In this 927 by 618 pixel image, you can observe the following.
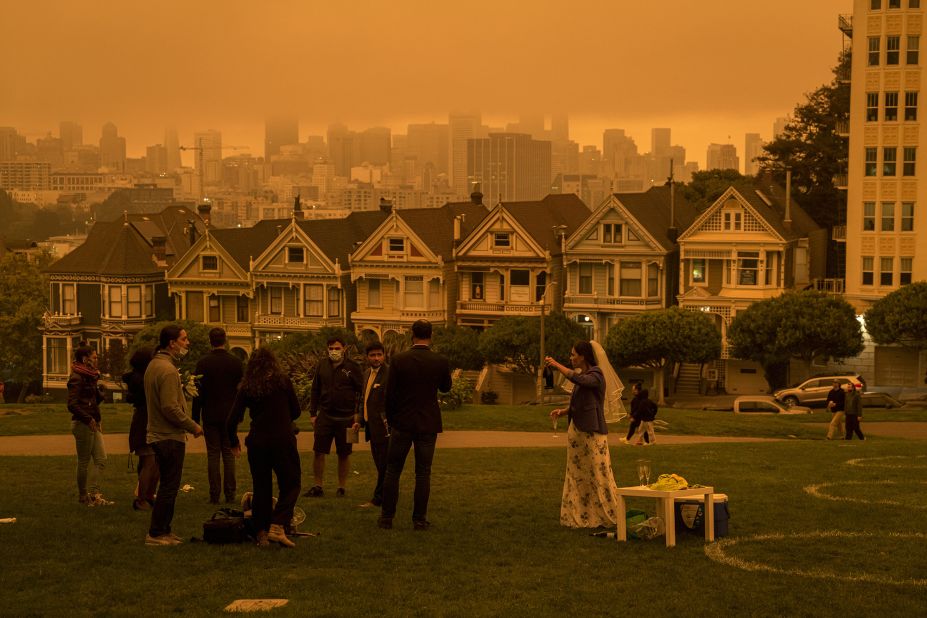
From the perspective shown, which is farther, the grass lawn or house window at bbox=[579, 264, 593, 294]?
house window at bbox=[579, 264, 593, 294]

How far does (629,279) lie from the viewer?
72.6 m

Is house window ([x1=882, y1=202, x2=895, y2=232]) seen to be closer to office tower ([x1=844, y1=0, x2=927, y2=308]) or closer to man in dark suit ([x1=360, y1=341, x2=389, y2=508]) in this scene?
office tower ([x1=844, y1=0, x2=927, y2=308])

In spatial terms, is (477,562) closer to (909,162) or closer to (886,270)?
(886,270)

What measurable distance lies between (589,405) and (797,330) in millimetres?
46998

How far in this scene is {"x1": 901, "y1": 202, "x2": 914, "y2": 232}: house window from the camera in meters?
70.4

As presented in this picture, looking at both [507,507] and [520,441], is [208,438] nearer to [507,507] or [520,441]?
[507,507]

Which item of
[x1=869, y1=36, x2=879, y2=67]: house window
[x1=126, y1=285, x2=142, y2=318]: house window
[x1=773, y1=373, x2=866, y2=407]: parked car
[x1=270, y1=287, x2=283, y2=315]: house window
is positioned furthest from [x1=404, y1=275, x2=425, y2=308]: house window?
[x1=869, y1=36, x2=879, y2=67]: house window

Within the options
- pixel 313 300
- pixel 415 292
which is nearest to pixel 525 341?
pixel 415 292

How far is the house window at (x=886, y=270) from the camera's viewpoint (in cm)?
→ 7056

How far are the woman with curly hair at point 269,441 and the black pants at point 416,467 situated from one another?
1.59 meters

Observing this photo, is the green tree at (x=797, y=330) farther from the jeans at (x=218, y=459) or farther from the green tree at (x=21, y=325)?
the jeans at (x=218, y=459)

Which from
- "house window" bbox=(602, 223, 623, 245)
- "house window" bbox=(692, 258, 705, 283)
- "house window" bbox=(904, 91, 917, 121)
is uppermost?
"house window" bbox=(904, 91, 917, 121)

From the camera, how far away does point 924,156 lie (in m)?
69.7

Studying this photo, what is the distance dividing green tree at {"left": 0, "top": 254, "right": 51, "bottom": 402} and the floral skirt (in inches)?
2802
